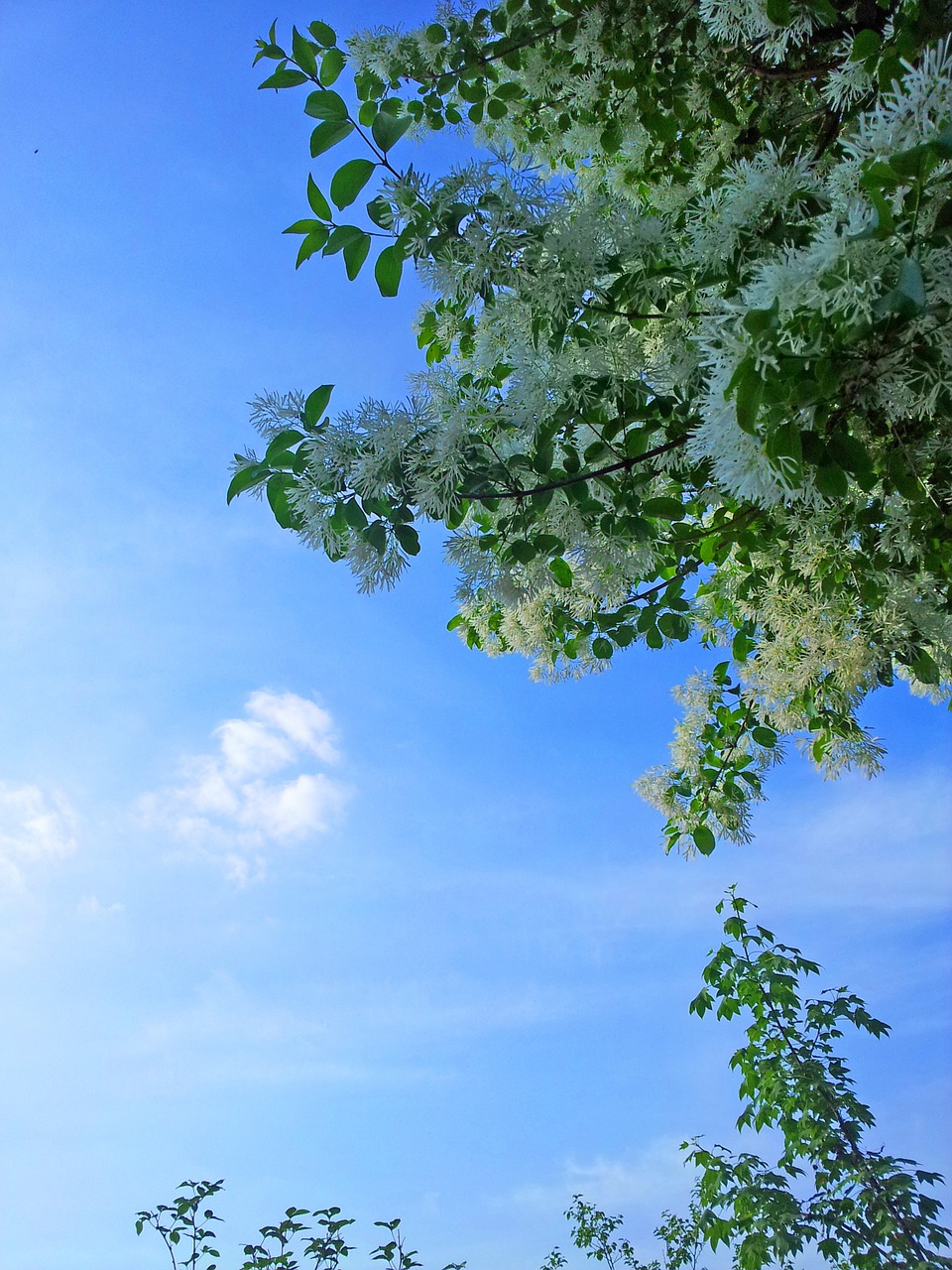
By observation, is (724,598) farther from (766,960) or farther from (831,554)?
(766,960)

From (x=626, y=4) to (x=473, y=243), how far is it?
7.10 feet

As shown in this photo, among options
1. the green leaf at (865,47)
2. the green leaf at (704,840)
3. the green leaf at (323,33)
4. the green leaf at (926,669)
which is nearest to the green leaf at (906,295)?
the green leaf at (865,47)

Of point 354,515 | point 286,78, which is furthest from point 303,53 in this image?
point 354,515

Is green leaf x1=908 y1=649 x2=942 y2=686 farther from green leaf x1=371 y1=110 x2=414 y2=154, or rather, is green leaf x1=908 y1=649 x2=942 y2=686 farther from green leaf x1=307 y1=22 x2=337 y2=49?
green leaf x1=307 y1=22 x2=337 y2=49

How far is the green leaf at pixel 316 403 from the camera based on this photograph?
1.69 metres

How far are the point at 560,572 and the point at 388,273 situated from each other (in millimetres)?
784

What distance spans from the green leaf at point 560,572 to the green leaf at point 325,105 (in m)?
0.97

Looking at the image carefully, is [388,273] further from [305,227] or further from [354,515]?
[354,515]

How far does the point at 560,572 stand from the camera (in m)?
2.09

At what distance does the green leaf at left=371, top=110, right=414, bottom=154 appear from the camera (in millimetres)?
1494

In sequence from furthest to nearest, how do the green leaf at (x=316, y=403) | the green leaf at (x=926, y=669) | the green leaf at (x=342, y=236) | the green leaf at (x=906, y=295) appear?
1. the green leaf at (x=926, y=669)
2. the green leaf at (x=316, y=403)
3. the green leaf at (x=342, y=236)
4. the green leaf at (x=906, y=295)

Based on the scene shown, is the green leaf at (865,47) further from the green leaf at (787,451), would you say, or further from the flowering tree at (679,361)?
the green leaf at (787,451)

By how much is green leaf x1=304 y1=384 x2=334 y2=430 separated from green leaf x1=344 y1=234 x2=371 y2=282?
0.68 ft

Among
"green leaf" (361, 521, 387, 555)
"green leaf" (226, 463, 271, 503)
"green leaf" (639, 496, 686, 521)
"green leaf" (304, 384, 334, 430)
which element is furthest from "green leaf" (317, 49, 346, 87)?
"green leaf" (639, 496, 686, 521)
